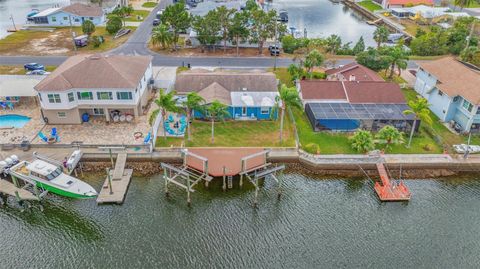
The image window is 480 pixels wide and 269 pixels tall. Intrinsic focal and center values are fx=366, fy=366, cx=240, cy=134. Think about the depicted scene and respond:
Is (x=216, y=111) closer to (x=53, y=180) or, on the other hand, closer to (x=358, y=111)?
(x=53, y=180)

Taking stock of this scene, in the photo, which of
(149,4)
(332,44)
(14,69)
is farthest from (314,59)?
(149,4)

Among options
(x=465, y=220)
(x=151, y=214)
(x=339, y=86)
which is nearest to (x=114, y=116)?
(x=151, y=214)

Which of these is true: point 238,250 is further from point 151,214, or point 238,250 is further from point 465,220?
point 465,220

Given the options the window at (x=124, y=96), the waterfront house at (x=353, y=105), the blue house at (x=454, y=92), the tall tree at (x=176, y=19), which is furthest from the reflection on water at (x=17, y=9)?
Result: the blue house at (x=454, y=92)

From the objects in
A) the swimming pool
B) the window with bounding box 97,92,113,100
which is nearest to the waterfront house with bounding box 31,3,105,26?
the swimming pool

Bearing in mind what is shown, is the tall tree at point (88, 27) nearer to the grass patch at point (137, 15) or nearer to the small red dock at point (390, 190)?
the grass patch at point (137, 15)
